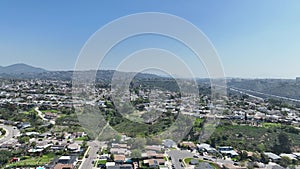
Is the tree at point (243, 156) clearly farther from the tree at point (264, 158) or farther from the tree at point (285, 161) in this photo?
the tree at point (285, 161)

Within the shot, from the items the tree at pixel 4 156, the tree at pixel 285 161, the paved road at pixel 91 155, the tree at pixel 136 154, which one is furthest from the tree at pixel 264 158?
the tree at pixel 4 156

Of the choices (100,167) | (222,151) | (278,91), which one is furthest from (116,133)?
(278,91)

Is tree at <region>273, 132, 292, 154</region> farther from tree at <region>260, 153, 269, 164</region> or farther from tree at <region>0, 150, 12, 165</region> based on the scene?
tree at <region>0, 150, 12, 165</region>

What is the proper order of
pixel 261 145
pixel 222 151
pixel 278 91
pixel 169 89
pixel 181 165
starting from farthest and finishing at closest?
pixel 278 91, pixel 169 89, pixel 261 145, pixel 222 151, pixel 181 165

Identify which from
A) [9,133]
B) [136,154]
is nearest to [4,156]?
[9,133]

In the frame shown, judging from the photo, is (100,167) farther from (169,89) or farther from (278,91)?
(278,91)

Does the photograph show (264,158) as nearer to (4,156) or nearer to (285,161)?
(285,161)
